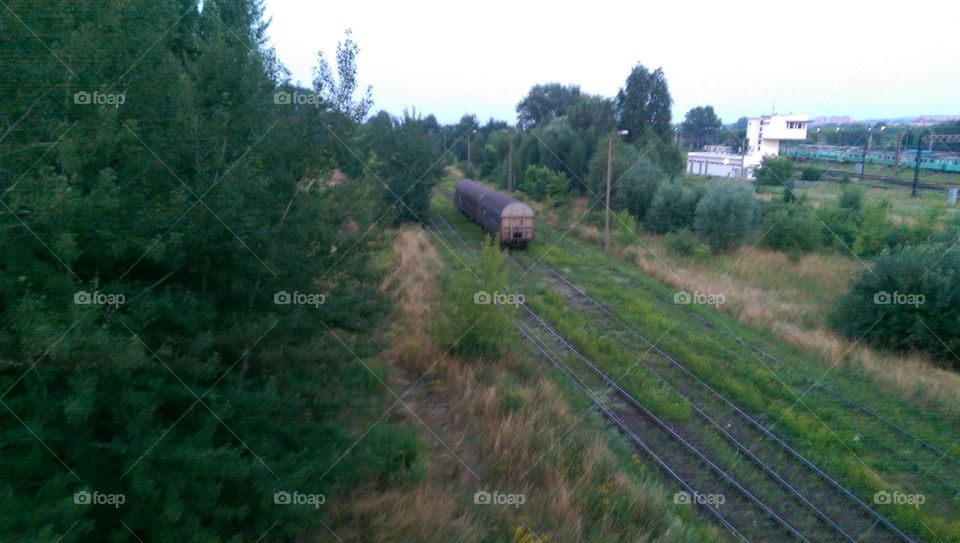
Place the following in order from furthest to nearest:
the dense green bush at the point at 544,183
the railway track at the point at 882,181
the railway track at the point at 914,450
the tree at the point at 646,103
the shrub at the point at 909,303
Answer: the tree at the point at 646,103 < the dense green bush at the point at 544,183 < the railway track at the point at 882,181 < the shrub at the point at 909,303 < the railway track at the point at 914,450

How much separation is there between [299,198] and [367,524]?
256 cm

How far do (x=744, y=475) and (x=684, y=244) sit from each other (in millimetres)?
15316

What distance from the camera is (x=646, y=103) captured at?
32781 mm

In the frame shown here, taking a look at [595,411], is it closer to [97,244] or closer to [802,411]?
[802,411]

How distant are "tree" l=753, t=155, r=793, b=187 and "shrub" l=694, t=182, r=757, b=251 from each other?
1.05 m

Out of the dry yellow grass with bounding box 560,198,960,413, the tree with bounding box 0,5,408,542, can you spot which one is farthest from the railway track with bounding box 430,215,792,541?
the dry yellow grass with bounding box 560,198,960,413

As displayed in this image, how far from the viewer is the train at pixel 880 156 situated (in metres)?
17.2

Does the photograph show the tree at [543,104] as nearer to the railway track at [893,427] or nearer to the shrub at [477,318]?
the railway track at [893,427]

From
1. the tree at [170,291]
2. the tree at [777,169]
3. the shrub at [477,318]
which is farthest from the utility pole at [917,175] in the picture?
the tree at [170,291]

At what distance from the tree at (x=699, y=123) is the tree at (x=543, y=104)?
19.8ft

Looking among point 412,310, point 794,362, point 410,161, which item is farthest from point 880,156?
point 412,310

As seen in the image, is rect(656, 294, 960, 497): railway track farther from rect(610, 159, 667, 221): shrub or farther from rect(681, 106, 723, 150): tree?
rect(681, 106, 723, 150): tree

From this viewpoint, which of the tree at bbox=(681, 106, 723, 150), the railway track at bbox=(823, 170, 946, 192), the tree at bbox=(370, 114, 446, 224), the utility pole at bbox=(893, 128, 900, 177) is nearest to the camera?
the utility pole at bbox=(893, 128, 900, 177)

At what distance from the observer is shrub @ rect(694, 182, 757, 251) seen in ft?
73.0
